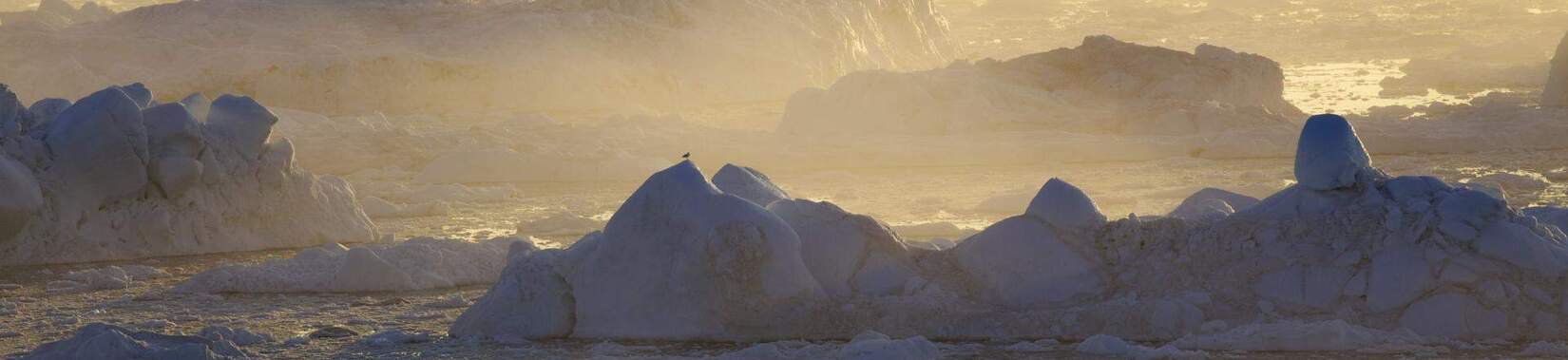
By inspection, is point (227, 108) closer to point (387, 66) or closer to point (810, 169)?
point (810, 169)

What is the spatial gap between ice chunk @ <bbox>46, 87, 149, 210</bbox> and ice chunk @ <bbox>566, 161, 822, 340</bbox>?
3.95 m

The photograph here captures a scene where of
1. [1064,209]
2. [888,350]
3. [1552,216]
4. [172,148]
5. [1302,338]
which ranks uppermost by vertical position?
[172,148]

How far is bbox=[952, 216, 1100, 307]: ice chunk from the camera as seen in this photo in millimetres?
6820

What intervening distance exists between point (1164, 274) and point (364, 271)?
12.4 feet

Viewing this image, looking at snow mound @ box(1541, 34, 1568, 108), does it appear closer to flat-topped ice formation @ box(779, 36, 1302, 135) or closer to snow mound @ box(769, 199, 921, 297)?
flat-topped ice formation @ box(779, 36, 1302, 135)

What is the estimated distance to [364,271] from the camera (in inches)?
332

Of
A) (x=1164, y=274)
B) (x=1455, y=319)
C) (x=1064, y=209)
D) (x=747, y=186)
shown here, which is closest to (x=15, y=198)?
(x=747, y=186)

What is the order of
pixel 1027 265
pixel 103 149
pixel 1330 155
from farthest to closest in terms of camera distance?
pixel 103 149
pixel 1027 265
pixel 1330 155

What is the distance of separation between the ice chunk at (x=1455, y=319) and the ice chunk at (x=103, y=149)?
6.68m

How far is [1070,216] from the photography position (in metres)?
6.95

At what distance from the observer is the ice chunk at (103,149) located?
382 inches

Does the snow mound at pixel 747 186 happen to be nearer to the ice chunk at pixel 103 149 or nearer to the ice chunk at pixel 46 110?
the ice chunk at pixel 103 149

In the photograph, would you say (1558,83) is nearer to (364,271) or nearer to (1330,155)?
(1330,155)

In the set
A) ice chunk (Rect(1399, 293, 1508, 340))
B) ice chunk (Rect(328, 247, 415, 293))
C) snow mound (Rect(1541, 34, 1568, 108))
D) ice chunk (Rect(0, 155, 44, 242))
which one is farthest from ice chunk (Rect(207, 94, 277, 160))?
snow mound (Rect(1541, 34, 1568, 108))
